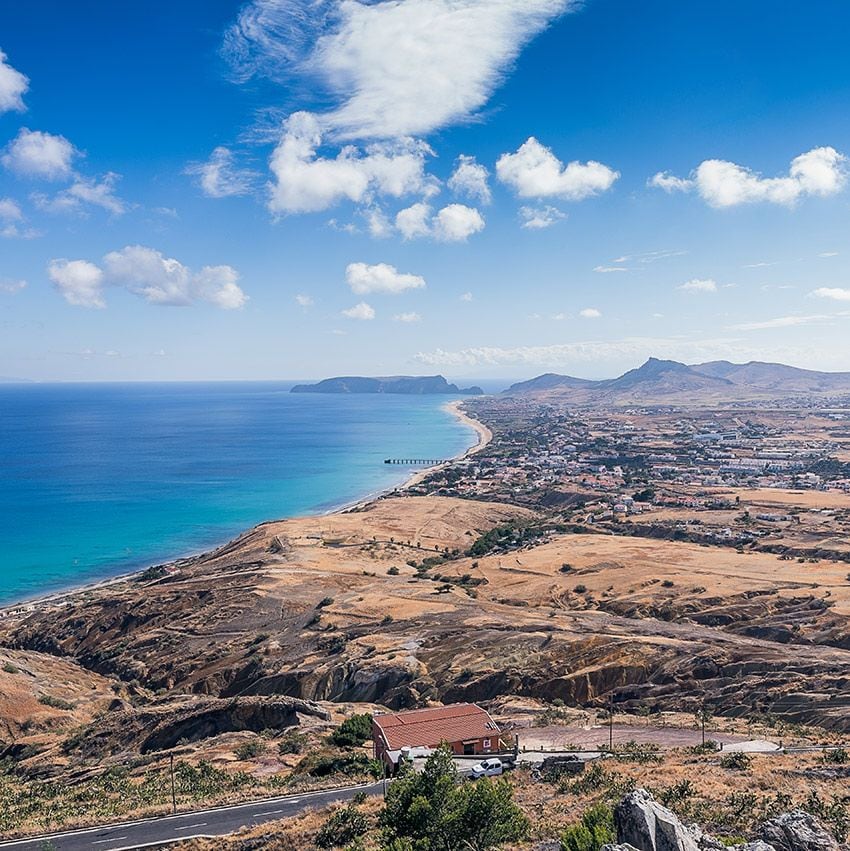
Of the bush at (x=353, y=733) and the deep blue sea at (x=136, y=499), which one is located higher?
the bush at (x=353, y=733)

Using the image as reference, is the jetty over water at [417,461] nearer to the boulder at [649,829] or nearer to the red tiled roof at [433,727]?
the red tiled roof at [433,727]

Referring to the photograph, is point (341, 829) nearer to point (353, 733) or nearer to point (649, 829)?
point (649, 829)

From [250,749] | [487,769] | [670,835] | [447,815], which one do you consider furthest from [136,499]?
[670,835]

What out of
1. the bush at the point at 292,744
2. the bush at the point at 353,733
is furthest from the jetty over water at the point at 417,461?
the bush at the point at 353,733

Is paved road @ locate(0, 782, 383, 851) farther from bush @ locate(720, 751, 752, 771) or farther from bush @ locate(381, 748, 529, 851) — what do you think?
bush @ locate(720, 751, 752, 771)

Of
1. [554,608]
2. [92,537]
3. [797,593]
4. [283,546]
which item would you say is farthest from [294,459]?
[797,593]

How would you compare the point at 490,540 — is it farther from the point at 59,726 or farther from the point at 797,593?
the point at 59,726
